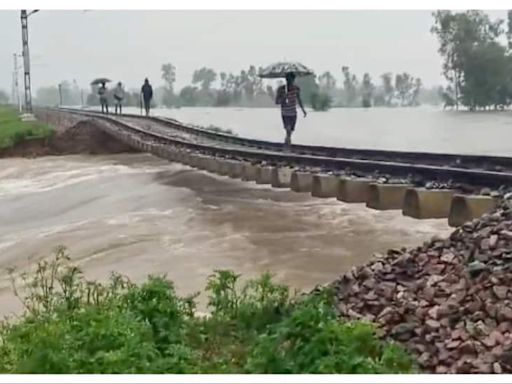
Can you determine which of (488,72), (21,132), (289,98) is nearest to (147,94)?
(21,132)

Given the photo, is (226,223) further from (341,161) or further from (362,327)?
(362,327)

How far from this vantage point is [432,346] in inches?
153

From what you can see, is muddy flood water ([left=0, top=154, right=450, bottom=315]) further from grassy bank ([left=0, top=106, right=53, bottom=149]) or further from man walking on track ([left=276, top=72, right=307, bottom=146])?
grassy bank ([left=0, top=106, right=53, bottom=149])

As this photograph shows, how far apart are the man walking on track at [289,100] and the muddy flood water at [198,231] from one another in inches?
51.1

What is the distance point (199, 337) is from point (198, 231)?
529 cm

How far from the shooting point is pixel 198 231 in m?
9.71

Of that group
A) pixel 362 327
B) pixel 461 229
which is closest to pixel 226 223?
pixel 461 229

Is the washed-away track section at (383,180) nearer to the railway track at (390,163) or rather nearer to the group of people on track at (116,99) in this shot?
the railway track at (390,163)

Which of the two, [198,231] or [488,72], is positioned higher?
[488,72]

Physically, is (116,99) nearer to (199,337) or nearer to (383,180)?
(383,180)

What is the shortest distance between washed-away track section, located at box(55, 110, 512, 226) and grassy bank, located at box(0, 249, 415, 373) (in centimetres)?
199

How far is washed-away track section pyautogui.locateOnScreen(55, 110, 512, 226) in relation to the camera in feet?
20.4

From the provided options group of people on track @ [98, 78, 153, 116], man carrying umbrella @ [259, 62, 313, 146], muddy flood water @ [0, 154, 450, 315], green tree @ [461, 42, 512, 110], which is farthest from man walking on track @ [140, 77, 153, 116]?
man carrying umbrella @ [259, 62, 313, 146]

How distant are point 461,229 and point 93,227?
22.0 feet
